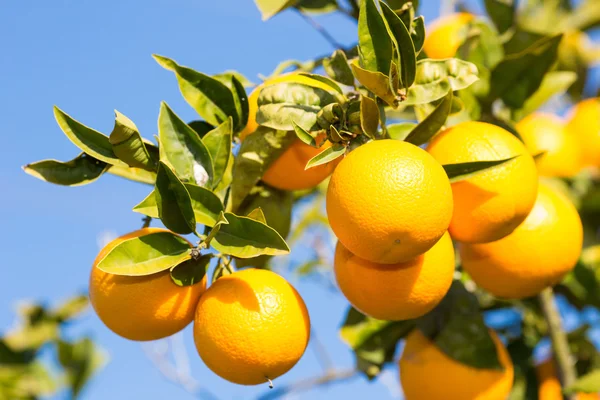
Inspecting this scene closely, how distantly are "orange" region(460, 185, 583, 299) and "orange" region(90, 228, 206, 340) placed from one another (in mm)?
674

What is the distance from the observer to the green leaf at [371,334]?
74.6 inches

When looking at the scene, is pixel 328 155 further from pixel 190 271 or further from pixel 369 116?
pixel 190 271

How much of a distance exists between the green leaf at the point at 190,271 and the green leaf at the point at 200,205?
92 mm

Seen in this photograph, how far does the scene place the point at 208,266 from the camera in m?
1.43

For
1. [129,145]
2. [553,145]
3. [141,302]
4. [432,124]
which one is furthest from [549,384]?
[129,145]

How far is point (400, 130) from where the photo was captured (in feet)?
4.97

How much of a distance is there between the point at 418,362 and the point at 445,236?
54 centimetres

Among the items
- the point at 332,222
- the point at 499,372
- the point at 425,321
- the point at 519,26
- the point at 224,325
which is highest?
the point at 332,222

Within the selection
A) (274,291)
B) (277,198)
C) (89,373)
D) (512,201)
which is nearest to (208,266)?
(274,291)

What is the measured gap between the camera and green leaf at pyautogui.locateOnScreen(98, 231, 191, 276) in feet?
4.07

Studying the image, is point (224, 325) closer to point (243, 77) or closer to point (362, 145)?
point (362, 145)

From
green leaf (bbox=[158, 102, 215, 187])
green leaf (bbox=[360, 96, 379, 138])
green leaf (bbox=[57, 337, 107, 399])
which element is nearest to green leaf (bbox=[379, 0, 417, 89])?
green leaf (bbox=[360, 96, 379, 138])

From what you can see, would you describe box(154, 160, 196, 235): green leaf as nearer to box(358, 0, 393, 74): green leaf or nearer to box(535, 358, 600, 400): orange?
box(358, 0, 393, 74): green leaf

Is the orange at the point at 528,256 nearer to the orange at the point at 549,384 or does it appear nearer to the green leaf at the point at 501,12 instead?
the orange at the point at 549,384
